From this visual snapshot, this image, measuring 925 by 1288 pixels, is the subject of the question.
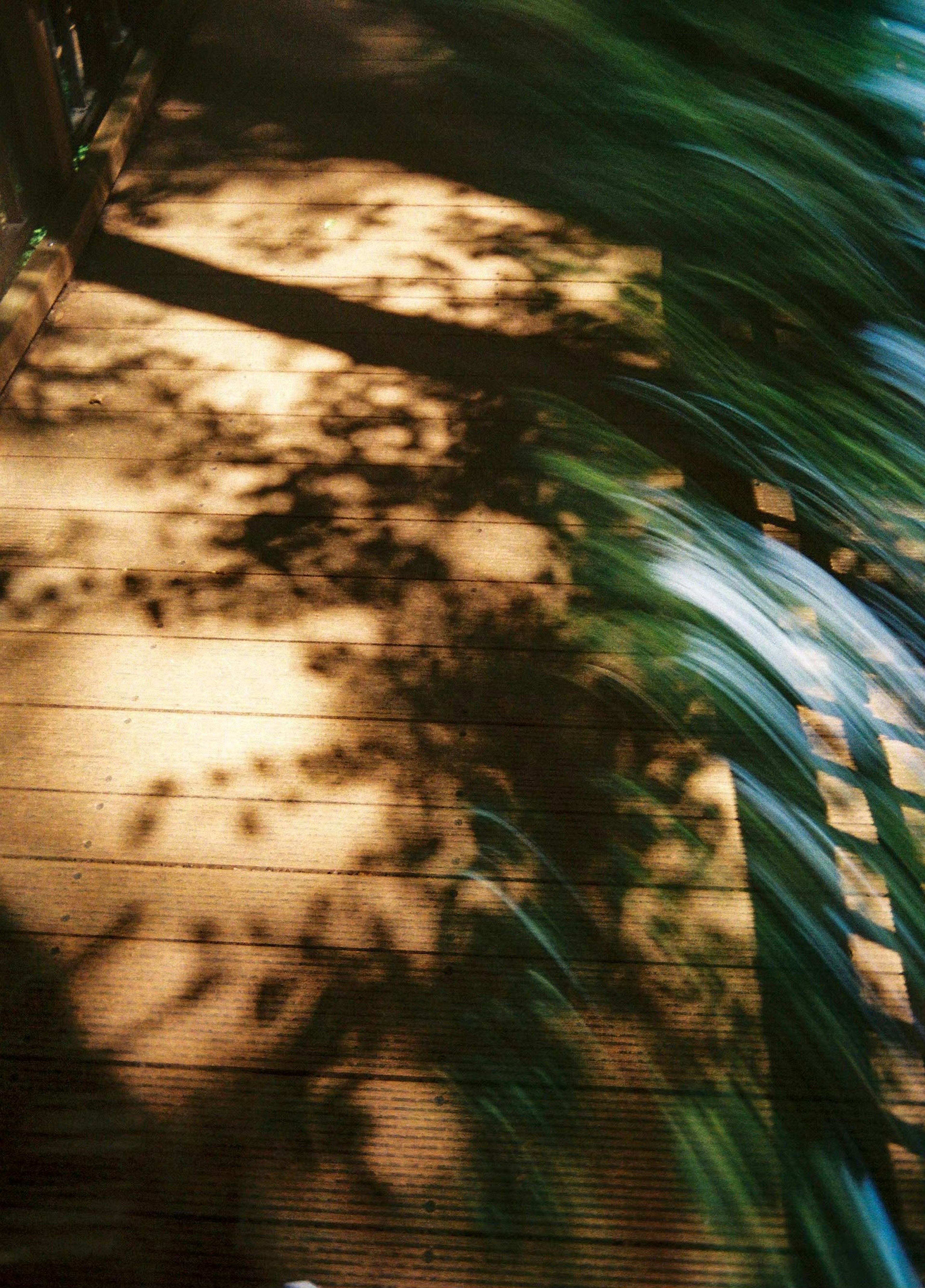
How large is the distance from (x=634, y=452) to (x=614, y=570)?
1.40ft

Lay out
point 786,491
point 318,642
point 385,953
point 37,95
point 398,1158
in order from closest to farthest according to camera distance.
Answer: point 398,1158, point 385,953, point 318,642, point 786,491, point 37,95

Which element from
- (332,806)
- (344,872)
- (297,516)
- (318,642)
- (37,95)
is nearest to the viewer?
(344,872)

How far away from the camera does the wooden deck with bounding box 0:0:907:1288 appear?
64.1 inches

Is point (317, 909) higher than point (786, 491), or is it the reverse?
point (786, 491)

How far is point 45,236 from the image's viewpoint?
11.1ft

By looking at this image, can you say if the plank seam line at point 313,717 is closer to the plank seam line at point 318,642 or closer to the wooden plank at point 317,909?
the plank seam line at point 318,642

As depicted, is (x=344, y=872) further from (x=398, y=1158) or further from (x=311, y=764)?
(x=398, y=1158)

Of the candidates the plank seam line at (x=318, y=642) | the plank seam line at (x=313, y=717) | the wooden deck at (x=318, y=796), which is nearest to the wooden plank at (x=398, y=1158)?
the wooden deck at (x=318, y=796)

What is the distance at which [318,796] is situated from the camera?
2.12m

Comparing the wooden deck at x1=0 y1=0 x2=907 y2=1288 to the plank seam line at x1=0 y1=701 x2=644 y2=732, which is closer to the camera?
the wooden deck at x1=0 y1=0 x2=907 y2=1288

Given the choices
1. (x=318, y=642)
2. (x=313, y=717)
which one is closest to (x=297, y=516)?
(x=318, y=642)

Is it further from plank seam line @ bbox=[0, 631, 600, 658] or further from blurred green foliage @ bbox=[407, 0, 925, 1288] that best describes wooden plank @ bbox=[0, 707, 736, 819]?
plank seam line @ bbox=[0, 631, 600, 658]

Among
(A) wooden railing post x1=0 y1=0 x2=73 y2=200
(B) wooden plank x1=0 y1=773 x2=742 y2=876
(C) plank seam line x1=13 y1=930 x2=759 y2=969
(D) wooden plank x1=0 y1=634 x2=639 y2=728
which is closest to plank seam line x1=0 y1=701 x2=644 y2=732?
(D) wooden plank x1=0 y1=634 x2=639 y2=728

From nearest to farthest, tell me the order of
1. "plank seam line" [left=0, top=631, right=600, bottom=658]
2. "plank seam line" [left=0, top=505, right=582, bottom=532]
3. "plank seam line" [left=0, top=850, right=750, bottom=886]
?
"plank seam line" [left=0, top=850, right=750, bottom=886] < "plank seam line" [left=0, top=631, right=600, bottom=658] < "plank seam line" [left=0, top=505, right=582, bottom=532]
